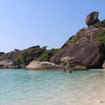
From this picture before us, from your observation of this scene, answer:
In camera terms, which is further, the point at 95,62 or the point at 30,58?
the point at 30,58

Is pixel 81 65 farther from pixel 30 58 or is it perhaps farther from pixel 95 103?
pixel 95 103

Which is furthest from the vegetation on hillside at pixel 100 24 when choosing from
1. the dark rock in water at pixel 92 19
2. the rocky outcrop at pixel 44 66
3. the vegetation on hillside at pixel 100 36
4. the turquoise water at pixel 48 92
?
the turquoise water at pixel 48 92

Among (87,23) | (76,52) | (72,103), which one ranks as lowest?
(72,103)

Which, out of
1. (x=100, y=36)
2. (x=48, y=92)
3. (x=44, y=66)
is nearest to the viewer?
(x=48, y=92)

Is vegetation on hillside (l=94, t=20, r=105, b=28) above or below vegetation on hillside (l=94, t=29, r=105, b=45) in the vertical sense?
above

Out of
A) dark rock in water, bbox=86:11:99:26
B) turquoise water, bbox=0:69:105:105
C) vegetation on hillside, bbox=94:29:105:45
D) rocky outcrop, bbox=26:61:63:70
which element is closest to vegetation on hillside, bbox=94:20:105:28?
dark rock in water, bbox=86:11:99:26

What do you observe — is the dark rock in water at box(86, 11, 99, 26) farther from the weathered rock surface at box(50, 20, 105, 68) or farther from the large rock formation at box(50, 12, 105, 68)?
the weathered rock surface at box(50, 20, 105, 68)

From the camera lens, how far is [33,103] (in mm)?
8828

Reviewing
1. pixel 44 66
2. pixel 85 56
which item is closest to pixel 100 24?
pixel 85 56

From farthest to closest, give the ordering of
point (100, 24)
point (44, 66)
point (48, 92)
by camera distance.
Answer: point (100, 24) → point (44, 66) → point (48, 92)

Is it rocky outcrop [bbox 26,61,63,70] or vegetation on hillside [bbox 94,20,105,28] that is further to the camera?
vegetation on hillside [bbox 94,20,105,28]

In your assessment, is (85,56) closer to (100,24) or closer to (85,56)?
(85,56)

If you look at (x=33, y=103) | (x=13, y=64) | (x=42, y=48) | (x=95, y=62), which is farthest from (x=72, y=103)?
(x=42, y=48)

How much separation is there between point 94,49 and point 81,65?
3.60m
